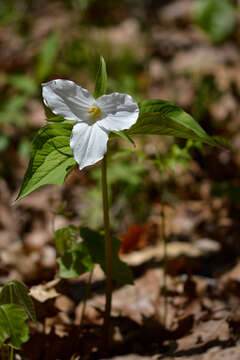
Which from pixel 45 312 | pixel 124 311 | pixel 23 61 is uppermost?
pixel 23 61

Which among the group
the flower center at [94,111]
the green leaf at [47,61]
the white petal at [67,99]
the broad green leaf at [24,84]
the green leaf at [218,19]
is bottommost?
the flower center at [94,111]

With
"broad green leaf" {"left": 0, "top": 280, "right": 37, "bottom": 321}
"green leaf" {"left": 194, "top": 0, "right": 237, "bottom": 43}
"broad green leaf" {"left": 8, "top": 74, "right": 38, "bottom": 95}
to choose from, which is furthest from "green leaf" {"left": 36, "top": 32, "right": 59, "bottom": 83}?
"broad green leaf" {"left": 0, "top": 280, "right": 37, "bottom": 321}

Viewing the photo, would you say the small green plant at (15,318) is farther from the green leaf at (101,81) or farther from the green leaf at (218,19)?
the green leaf at (218,19)

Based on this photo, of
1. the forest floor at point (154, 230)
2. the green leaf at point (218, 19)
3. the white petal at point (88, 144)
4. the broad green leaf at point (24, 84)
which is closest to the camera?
the white petal at point (88, 144)

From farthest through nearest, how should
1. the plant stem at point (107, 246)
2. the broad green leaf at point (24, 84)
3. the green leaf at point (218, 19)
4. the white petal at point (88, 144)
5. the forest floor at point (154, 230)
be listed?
1. the green leaf at point (218, 19)
2. the broad green leaf at point (24, 84)
3. the forest floor at point (154, 230)
4. the plant stem at point (107, 246)
5. the white petal at point (88, 144)

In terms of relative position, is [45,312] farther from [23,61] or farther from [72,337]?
[23,61]

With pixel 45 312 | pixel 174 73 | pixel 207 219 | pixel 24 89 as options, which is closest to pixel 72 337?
pixel 45 312

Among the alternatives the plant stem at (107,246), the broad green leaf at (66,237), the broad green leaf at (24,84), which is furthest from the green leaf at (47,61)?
the plant stem at (107,246)

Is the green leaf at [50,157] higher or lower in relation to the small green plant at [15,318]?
higher
